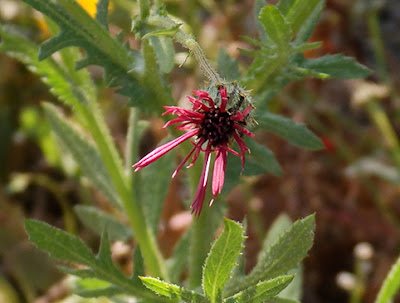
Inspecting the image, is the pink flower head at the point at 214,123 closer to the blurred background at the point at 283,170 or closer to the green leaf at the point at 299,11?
the green leaf at the point at 299,11

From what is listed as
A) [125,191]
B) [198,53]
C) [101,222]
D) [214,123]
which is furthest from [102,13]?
[101,222]

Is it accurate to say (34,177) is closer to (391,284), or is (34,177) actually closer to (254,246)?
(254,246)

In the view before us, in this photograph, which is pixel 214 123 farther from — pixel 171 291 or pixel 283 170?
pixel 283 170

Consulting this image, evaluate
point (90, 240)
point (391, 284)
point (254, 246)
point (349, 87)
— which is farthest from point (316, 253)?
point (391, 284)

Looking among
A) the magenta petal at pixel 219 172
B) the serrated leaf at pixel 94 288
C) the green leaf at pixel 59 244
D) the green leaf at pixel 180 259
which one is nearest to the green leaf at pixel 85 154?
the green leaf at pixel 180 259

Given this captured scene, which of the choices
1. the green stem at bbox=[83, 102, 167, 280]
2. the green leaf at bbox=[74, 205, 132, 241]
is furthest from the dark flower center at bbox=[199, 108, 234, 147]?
the green leaf at bbox=[74, 205, 132, 241]

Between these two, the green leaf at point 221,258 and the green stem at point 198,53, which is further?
the green stem at point 198,53

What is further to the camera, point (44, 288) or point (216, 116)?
point (44, 288)
